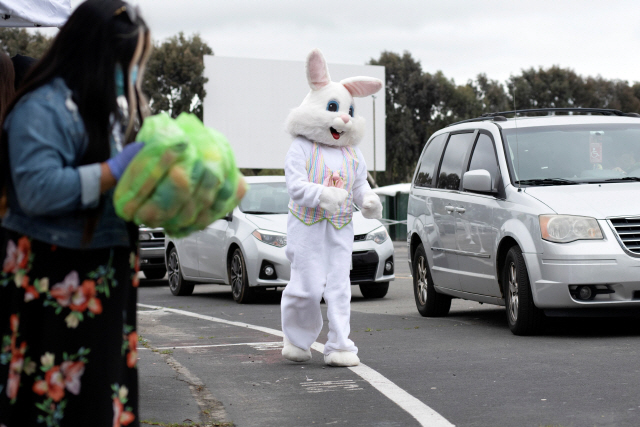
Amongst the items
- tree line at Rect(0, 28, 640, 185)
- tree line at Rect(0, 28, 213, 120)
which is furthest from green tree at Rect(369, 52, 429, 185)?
tree line at Rect(0, 28, 213, 120)

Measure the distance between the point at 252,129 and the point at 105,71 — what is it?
47.0 meters

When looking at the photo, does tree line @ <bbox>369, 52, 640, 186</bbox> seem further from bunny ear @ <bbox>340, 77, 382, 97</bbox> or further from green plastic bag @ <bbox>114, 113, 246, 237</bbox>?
green plastic bag @ <bbox>114, 113, 246, 237</bbox>

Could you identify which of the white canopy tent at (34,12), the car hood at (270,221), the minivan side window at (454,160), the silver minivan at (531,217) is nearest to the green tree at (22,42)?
the car hood at (270,221)

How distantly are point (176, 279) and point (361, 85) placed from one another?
7861 mm

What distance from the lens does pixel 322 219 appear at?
745 cm

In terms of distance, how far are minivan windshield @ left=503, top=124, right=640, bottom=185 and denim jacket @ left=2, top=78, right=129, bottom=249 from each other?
6.23 m

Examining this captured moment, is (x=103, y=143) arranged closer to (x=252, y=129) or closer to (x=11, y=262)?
(x=11, y=262)

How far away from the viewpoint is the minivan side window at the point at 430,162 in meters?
10.7

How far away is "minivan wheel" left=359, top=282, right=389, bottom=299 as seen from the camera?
43.6 feet

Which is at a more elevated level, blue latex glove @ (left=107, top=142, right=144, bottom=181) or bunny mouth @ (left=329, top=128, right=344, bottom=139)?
bunny mouth @ (left=329, top=128, right=344, bottom=139)

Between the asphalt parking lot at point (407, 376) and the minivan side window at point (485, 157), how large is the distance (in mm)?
1421

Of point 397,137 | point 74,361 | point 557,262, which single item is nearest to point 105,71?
point 74,361

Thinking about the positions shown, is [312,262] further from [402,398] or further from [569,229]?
[569,229]

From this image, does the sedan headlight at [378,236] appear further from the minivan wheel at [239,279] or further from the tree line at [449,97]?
the tree line at [449,97]
